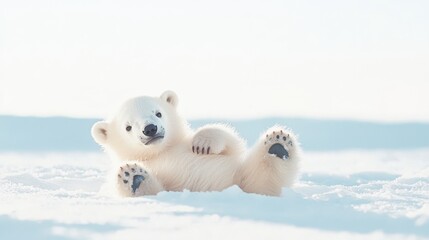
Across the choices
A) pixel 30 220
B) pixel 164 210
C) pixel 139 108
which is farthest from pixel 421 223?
pixel 139 108

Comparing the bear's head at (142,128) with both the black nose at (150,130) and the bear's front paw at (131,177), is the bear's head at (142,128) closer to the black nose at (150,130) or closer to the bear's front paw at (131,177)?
the black nose at (150,130)

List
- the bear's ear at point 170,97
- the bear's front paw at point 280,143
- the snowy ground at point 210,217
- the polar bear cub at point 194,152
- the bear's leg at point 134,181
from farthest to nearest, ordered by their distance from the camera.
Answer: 1. the bear's ear at point 170,97
2. the polar bear cub at point 194,152
3. the bear's front paw at point 280,143
4. the bear's leg at point 134,181
5. the snowy ground at point 210,217

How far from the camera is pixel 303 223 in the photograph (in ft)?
12.3

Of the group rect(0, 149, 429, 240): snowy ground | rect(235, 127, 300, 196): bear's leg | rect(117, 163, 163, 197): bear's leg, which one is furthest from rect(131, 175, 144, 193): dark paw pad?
rect(235, 127, 300, 196): bear's leg

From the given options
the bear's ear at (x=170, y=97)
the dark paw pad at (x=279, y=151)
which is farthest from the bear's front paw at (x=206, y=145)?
the bear's ear at (x=170, y=97)

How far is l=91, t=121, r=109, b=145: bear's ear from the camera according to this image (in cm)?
584

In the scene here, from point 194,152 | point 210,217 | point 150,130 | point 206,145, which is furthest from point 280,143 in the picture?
point 210,217

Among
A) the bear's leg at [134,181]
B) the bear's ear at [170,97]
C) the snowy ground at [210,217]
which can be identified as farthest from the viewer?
the bear's ear at [170,97]

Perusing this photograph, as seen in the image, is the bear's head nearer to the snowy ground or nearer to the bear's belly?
the bear's belly

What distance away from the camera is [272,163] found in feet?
18.0

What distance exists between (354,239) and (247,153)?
231 cm

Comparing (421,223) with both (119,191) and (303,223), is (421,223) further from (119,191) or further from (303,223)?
(119,191)

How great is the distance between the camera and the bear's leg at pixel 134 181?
5145 mm

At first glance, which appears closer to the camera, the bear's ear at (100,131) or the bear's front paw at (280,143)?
the bear's front paw at (280,143)
